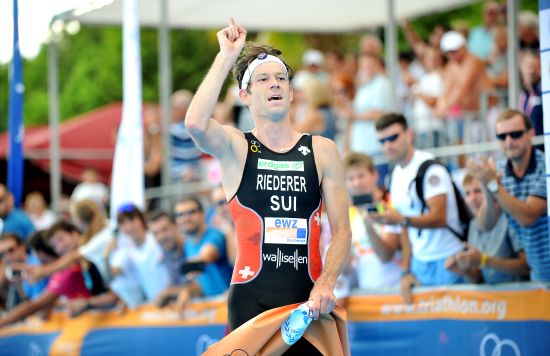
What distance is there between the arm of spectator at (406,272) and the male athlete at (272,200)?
226cm

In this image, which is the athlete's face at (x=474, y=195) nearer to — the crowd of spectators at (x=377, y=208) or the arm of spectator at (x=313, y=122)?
the crowd of spectators at (x=377, y=208)

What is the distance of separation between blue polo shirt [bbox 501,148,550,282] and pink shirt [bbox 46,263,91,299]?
5402 millimetres

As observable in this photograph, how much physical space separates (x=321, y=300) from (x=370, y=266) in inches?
129

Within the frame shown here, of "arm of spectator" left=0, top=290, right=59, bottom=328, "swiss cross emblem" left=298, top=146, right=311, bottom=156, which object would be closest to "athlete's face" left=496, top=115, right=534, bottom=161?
"swiss cross emblem" left=298, top=146, right=311, bottom=156

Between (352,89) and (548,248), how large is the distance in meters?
8.47

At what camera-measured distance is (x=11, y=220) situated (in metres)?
12.5

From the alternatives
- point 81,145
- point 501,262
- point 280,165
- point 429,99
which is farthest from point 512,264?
point 81,145

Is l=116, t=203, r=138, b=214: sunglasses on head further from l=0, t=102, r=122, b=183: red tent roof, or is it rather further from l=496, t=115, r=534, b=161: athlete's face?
l=0, t=102, r=122, b=183: red tent roof

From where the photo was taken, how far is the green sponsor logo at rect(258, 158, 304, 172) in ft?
18.1

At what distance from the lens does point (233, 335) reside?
17.8 feet

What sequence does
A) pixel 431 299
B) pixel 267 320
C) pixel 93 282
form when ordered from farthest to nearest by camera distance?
pixel 93 282, pixel 431 299, pixel 267 320

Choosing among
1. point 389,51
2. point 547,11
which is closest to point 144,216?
point 389,51

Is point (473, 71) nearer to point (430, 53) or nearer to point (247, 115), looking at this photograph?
point (430, 53)

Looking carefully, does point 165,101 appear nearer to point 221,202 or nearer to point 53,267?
point 53,267
